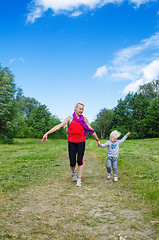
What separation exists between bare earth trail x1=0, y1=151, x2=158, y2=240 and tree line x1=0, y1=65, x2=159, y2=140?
22472 millimetres

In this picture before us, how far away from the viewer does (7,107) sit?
86.6 feet

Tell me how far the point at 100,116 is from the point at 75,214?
5697cm

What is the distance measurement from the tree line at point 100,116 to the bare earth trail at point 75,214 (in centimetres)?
2247

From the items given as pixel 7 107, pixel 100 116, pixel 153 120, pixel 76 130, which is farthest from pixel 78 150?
pixel 100 116

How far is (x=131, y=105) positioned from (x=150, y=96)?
28.5ft

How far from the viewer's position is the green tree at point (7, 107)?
86.0 feet

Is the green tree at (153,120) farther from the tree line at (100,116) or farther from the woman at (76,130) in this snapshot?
the woman at (76,130)

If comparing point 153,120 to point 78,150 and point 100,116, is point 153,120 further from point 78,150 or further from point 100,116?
point 78,150

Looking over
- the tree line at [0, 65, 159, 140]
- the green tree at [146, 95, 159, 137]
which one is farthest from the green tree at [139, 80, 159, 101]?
the green tree at [146, 95, 159, 137]

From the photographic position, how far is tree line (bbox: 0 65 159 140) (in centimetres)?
2714

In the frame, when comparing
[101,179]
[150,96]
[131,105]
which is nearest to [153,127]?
[131,105]

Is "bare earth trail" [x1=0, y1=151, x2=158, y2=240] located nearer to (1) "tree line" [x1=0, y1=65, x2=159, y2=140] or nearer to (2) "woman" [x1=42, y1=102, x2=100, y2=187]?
(2) "woman" [x1=42, y1=102, x2=100, y2=187]

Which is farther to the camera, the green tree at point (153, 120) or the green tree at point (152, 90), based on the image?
the green tree at point (152, 90)

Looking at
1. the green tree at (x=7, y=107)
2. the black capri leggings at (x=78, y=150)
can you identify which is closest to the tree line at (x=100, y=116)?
the green tree at (x=7, y=107)
